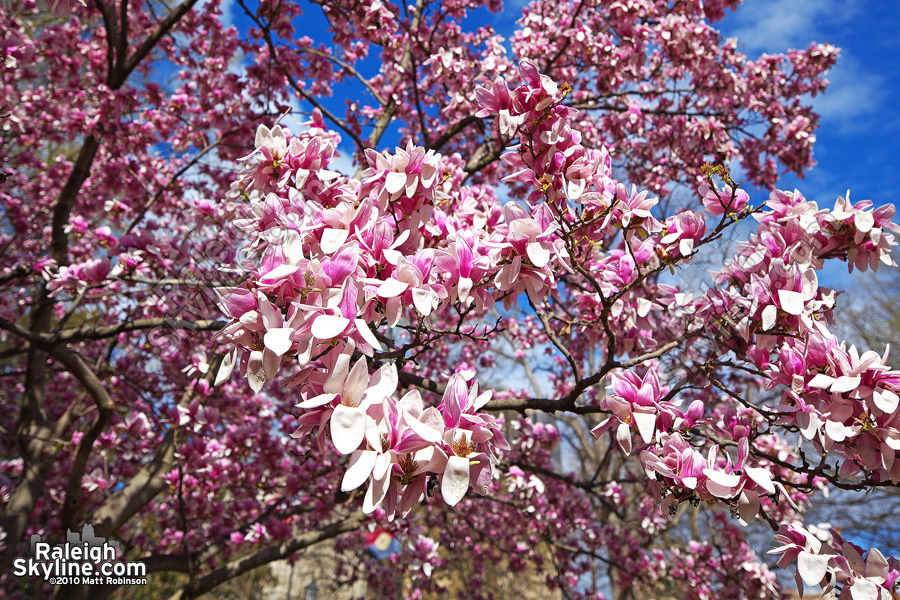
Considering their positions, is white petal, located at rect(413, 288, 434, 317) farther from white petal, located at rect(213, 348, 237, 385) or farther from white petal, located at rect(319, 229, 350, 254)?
white petal, located at rect(213, 348, 237, 385)

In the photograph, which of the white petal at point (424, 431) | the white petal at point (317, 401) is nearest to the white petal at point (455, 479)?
the white petal at point (424, 431)

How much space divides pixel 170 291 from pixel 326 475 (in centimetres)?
232

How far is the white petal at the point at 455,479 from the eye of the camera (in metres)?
1.06

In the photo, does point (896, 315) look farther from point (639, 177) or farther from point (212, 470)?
point (212, 470)

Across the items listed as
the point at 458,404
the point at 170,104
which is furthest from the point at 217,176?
the point at 458,404

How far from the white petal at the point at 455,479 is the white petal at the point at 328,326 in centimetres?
41

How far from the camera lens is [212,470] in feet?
12.3

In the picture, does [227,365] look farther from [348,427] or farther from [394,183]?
[394,183]

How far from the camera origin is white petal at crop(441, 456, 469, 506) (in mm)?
1058

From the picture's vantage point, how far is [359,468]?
1023 mm

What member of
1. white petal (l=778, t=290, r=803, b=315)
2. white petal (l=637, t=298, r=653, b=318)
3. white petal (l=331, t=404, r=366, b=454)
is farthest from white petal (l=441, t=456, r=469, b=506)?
white petal (l=637, t=298, r=653, b=318)

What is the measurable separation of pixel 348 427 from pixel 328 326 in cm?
24

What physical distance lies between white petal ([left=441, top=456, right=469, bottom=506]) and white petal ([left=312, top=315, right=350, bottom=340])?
414 mm

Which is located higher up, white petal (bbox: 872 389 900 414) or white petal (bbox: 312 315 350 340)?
white petal (bbox: 312 315 350 340)
